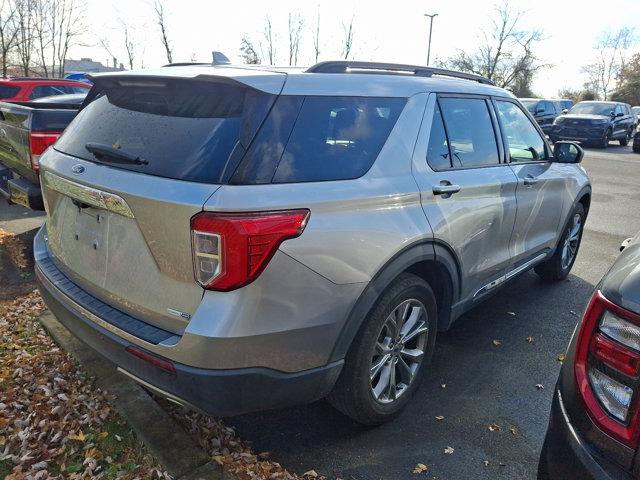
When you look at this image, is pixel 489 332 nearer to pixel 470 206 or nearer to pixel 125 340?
pixel 470 206

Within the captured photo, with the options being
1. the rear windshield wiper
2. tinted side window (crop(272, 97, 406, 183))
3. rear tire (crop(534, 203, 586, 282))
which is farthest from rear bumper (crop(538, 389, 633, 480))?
rear tire (crop(534, 203, 586, 282))

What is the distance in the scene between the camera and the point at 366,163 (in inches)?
98.7

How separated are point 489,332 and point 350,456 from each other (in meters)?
1.93

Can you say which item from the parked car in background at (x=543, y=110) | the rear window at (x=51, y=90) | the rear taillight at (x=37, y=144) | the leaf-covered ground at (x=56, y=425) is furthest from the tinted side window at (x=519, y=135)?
the parked car in background at (x=543, y=110)

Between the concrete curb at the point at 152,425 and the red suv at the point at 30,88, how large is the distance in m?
10.3

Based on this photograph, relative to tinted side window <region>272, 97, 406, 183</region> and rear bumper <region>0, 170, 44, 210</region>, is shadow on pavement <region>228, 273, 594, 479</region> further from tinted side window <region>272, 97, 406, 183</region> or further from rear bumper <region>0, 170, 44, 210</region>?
rear bumper <region>0, 170, 44, 210</region>

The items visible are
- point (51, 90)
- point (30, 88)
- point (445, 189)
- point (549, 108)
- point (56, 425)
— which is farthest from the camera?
point (549, 108)

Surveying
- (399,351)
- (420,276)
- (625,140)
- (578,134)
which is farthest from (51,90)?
(625,140)

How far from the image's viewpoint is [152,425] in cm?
263

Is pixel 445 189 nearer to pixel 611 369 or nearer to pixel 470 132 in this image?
pixel 470 132

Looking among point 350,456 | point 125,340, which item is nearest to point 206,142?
point 125,340

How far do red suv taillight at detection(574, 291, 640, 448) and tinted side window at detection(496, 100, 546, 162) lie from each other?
2471 millimetres

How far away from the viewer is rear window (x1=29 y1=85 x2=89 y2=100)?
39.4 ft

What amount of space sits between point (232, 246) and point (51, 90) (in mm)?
12625
